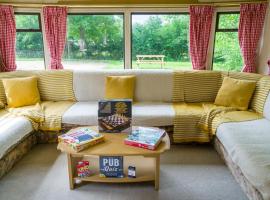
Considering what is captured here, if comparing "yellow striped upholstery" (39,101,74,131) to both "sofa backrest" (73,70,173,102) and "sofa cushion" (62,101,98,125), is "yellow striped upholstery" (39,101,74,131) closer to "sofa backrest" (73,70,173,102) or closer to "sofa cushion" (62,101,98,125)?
"sofa cushion" (62,101,98,125)

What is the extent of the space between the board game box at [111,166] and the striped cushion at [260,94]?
Answer: 1.80m

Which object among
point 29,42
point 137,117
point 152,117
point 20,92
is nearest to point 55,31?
point 29,42

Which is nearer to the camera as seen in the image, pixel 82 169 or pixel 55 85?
pixel 82 169

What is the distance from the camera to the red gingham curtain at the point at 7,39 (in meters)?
3.34

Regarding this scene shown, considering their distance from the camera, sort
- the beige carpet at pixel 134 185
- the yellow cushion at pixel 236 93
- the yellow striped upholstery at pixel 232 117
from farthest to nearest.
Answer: the yellow cushion at pixel 236 93 → the yellow striped upholstery at pixel 232 117 → the beige carpet at pixel 134 185

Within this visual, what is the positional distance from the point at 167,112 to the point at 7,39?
2.58m

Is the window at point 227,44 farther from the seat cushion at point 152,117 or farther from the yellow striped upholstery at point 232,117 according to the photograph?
the seat cushion at point 152,117

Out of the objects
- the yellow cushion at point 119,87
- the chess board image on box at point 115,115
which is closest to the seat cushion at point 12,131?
the chess board image on box at point 115,115

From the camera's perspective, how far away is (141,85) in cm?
325

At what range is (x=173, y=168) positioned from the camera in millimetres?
2348

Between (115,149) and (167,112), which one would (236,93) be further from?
(115,149)

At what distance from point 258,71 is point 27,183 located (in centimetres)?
338

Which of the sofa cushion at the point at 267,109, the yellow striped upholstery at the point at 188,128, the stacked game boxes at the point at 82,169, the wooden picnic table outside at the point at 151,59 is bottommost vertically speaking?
the stacked game boxes at the point at 82,169

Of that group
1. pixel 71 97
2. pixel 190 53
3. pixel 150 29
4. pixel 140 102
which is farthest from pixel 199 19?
pixel 71 97
